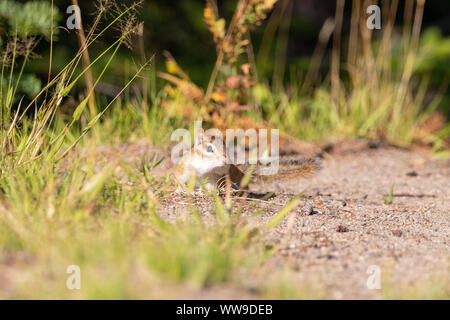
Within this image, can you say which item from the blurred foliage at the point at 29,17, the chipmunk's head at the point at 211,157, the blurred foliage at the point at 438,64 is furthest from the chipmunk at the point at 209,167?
the blurred foliage at the point at 438,64

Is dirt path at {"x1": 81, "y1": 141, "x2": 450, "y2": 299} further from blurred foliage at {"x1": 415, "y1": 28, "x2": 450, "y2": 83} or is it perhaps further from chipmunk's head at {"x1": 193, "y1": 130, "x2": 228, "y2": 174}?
blurred foliage at {"x1": 415, "y1": 28, "x2": 450, "y2": 83}

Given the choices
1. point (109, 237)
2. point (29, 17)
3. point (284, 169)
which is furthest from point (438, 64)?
point (109, 237)

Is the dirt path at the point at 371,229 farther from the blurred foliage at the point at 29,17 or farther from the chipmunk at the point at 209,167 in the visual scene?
the blurred foliage at the point at 29,17

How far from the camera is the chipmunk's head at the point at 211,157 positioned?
10.3ft

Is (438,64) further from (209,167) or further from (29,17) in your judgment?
(29,17)

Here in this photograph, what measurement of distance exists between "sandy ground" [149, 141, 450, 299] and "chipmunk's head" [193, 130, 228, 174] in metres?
0.18

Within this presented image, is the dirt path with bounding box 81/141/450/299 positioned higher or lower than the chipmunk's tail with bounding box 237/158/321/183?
lower

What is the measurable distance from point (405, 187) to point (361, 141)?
1134mm

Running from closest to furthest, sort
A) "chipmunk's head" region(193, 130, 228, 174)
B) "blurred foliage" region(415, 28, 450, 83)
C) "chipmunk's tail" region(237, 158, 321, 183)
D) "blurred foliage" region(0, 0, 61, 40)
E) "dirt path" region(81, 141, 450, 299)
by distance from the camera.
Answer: "dirt path" region(81, 141, 450, 299) < "chipmunk's head" region(193, 130, 228, 174) < "chipmunk's tail" region(237, 158, 321, 183) < "blurred foliage" region(0, 0, 61, 40) < "blurred foliage" region(415, 28, 450, 83)

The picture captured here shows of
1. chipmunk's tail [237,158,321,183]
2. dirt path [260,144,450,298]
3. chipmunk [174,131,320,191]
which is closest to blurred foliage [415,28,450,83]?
dirt path [260,144,450,298]

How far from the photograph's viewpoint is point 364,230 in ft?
9.33

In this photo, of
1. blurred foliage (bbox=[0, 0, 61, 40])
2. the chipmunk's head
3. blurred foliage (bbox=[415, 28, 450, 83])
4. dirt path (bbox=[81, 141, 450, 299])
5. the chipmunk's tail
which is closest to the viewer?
dirt path (bbox=[81, 141, 450, 299])

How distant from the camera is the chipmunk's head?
312 centimetres
